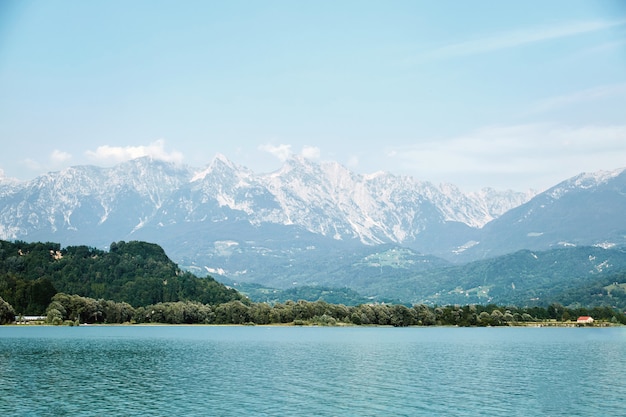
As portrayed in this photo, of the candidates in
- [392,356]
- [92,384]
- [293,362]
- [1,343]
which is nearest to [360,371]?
[293,362]

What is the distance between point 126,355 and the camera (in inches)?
5349

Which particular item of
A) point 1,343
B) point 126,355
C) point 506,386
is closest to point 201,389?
point 506,386

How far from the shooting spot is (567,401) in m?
84.9

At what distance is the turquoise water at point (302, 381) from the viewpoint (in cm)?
7788

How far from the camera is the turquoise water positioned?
77875 millimetres

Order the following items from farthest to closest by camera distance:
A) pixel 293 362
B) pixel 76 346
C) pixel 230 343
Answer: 1. pixel 230 343
2. pixel 76 346
3. pixel 293 362

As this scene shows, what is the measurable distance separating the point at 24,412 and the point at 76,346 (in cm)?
8594

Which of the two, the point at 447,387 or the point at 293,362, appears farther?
the point at 293,362

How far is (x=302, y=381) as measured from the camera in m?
99.4

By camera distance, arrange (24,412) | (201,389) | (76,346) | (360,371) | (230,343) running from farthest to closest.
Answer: (230,343) < (76,346) < (360,371) < (201,389) < (24,412)

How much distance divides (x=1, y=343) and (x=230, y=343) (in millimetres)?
50386

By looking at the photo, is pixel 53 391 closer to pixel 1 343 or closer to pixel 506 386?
pixel 506 386

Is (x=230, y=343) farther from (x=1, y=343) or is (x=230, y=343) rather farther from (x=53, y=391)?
(x=53, y=391)

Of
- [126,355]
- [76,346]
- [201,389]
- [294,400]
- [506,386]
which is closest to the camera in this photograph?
[294,400]
